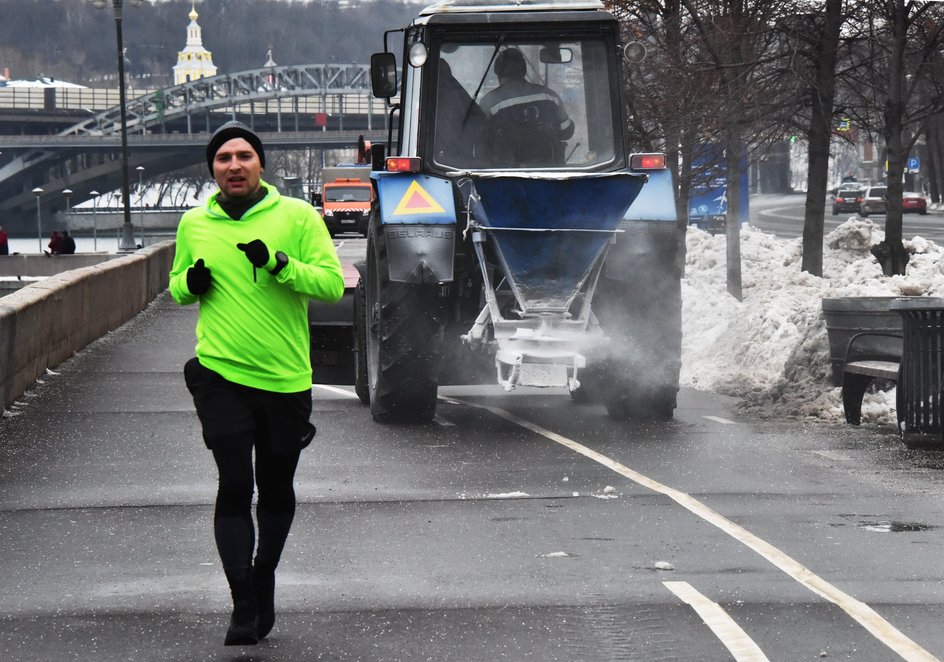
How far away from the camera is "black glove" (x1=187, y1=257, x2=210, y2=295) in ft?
18.6

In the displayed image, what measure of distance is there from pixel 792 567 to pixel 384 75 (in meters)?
6.32

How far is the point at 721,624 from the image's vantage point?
5914 millimetres

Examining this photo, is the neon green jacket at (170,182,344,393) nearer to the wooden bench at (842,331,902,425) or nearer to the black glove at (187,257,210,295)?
the black glove at (187,257,210,295)

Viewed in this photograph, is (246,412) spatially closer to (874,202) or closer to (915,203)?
(874,202)

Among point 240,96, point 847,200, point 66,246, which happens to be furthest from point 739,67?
point 240,96

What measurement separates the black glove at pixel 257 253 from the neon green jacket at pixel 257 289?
122mm

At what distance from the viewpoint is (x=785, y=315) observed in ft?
51.0

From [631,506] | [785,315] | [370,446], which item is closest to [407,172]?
[370,446]

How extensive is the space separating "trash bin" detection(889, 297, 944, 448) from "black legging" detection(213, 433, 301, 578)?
6055 millimetres

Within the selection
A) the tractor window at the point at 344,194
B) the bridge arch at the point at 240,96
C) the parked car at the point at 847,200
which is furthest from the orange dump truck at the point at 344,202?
the bridge arch at the point at 240,96

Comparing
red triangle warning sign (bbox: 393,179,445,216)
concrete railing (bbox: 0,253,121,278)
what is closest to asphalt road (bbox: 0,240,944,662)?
red triangle warning sign (bbox: 393,179,445,216)

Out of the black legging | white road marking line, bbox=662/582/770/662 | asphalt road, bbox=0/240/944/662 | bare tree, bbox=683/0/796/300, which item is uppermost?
bare tree, bbox=683/0/796/300

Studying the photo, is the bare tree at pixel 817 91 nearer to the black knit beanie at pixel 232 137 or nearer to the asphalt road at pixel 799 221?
the black knit beanie at pixel 232 137

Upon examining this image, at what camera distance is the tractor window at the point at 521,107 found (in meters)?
12.0
